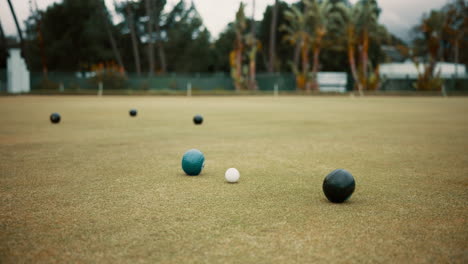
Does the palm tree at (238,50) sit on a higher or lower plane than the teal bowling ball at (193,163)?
higher

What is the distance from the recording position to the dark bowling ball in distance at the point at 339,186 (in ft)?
12.6

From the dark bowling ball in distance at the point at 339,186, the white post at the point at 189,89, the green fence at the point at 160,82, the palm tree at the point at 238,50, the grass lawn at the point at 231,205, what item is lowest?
the grass lawn at the point at 231,205

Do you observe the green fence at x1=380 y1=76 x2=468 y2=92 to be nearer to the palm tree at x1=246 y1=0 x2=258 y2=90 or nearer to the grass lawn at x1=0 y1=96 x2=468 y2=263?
the palm tree at x1=246 y1=0 x2=258 y2=90

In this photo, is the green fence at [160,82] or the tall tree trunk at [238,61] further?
the green fence at [160,82]

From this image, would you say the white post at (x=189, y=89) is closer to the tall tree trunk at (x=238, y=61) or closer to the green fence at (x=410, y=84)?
the tall tree trunk at (x=238, y=61)

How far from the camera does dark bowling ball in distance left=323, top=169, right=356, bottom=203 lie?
3.85m

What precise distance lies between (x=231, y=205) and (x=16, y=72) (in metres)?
38.7

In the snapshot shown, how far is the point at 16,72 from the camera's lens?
123 ft

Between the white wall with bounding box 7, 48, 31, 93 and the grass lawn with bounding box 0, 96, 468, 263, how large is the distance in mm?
33075

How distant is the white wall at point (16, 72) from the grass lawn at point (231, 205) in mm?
33075

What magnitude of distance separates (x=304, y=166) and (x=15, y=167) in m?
3.76

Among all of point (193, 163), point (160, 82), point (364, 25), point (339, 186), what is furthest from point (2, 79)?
point (339, 186)

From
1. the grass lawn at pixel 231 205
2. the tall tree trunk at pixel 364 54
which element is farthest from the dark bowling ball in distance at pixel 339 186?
the tall tree trunk at pixel 364 54

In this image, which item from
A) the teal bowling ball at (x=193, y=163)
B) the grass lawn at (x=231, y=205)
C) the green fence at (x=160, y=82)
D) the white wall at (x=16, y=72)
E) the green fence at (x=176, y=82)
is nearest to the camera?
the grass lawn at (x=231, y=205)
